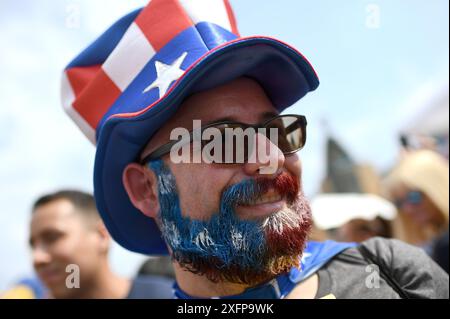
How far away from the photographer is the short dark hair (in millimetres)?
3908

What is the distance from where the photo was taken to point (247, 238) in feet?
5.13

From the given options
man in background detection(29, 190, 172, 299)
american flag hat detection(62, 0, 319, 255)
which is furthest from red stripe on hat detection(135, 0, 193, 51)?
man in background detection(29, 190, 172, 299)

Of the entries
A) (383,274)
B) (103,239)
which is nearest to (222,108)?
(383,274)

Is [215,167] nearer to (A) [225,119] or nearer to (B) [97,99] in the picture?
(A) [225,119]

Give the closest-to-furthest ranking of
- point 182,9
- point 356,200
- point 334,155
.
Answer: point 182,9 < point 356,200 < point 334,155

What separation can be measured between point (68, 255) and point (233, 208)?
93.0 inches

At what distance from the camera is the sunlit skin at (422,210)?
3.31 metres

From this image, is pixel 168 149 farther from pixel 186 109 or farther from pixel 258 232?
pixel 258 232

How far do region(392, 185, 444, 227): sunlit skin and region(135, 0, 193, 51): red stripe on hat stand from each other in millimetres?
2344

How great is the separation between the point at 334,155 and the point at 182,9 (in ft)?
80.3

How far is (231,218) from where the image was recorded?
5.25 ft

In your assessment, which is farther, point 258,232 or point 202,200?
point 202,200

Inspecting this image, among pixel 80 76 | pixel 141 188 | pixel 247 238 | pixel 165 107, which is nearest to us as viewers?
pixel 247 238

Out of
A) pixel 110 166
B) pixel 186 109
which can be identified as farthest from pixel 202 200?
pixel 110 166
